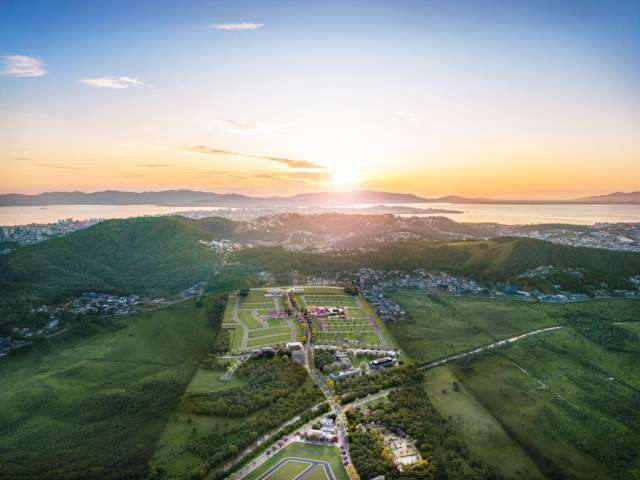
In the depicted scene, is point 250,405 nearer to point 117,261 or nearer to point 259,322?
point 259,322

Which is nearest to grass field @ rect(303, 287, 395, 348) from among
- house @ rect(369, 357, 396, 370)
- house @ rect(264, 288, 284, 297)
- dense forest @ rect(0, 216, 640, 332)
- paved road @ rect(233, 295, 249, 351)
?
house @ rect(264, 288, 284, 297)

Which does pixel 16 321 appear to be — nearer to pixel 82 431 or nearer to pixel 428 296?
pixel 82 431

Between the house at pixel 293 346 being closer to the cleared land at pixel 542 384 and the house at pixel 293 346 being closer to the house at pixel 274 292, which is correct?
the cleared land at pixel 542 384

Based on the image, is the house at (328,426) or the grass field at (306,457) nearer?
the grass field at (306,457)

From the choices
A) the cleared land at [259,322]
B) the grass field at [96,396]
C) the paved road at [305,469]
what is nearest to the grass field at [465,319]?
the cleared land at [259,322]

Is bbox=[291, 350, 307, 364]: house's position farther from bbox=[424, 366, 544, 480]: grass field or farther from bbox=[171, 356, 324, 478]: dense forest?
bbox=[424, 366, 544, 480]: grass field

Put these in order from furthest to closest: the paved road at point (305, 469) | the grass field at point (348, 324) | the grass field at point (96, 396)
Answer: the grass field at point (348, 324) → the grass field at point (96, 396) → the paved road at point (305, 469)

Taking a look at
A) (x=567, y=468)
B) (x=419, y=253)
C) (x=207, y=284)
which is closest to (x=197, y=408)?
(x=567, y=468)
